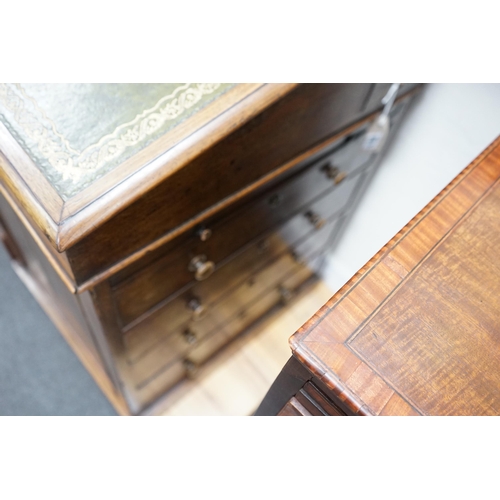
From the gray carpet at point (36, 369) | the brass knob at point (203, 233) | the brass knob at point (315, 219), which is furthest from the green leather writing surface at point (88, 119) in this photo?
the gray carpet at point (36, 369)

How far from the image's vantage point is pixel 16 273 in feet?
4.00

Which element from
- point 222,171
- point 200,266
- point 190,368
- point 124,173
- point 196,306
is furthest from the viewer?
point 190,368

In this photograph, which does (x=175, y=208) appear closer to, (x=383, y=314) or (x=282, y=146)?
(x=282, y=146)

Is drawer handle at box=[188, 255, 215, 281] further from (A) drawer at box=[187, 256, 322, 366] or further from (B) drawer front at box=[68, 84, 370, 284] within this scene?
(A) drawer at box=[187, 256, 322, 366]

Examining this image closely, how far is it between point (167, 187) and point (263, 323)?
76 centimetres

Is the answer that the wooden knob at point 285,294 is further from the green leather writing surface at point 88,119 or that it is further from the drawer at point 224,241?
the green leather writing surface at point 88,119

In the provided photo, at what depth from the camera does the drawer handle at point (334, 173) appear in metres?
0.82

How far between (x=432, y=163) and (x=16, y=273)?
1.01 meters

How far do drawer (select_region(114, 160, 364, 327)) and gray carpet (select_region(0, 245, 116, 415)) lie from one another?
48 centimetres

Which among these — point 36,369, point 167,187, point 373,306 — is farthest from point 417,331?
point 36,369

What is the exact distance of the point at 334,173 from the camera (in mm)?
841

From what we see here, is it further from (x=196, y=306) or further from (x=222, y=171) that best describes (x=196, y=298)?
(x=222, y=171)

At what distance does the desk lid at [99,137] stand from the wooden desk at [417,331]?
23 centimetres
